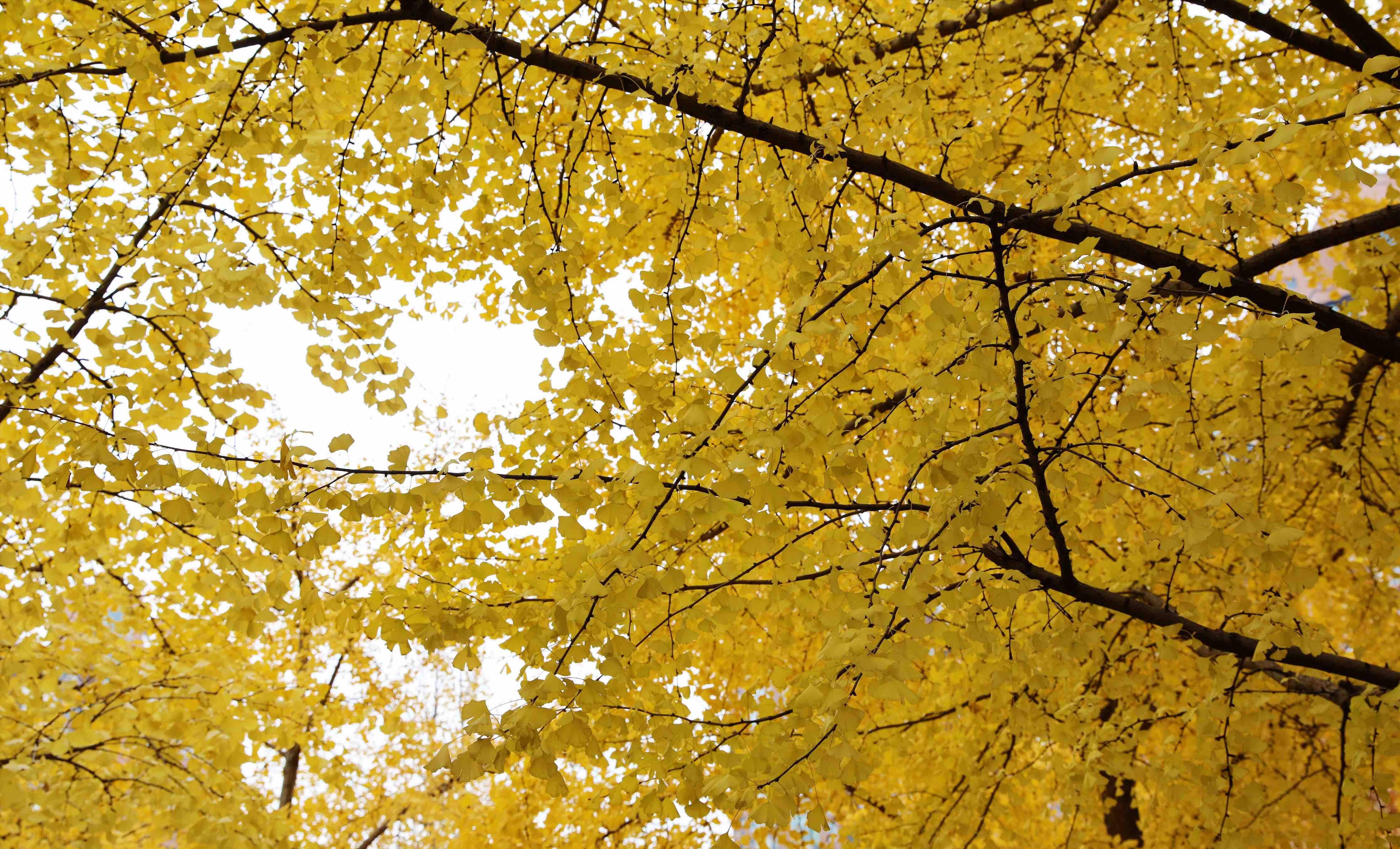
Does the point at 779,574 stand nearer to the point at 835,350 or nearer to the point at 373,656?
the point at 835,350

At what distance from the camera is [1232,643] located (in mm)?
2674

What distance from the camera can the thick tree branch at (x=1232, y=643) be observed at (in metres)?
2.51

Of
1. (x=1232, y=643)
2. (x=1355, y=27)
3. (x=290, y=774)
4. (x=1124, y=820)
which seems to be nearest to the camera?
(x=1232, y=643)

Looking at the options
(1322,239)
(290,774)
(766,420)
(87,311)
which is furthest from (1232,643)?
(290,774)

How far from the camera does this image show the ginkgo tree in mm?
1947

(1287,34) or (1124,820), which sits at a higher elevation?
(1287,34)

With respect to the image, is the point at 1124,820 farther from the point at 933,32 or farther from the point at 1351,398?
the point at 933,32

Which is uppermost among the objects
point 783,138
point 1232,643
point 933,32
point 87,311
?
point 933,32

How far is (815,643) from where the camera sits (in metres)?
4.84

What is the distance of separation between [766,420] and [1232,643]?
1.78 m

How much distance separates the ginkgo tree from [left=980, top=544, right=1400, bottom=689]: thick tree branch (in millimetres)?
32

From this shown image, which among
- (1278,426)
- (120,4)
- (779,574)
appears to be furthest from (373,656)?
(1278,426)

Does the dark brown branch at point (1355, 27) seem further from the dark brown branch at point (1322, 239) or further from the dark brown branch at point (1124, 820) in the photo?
the dark brown branch at point (1124, 820)

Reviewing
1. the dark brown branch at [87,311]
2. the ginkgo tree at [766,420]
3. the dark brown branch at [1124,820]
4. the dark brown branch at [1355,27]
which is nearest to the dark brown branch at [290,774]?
the ginkgo tree at [766,420]
